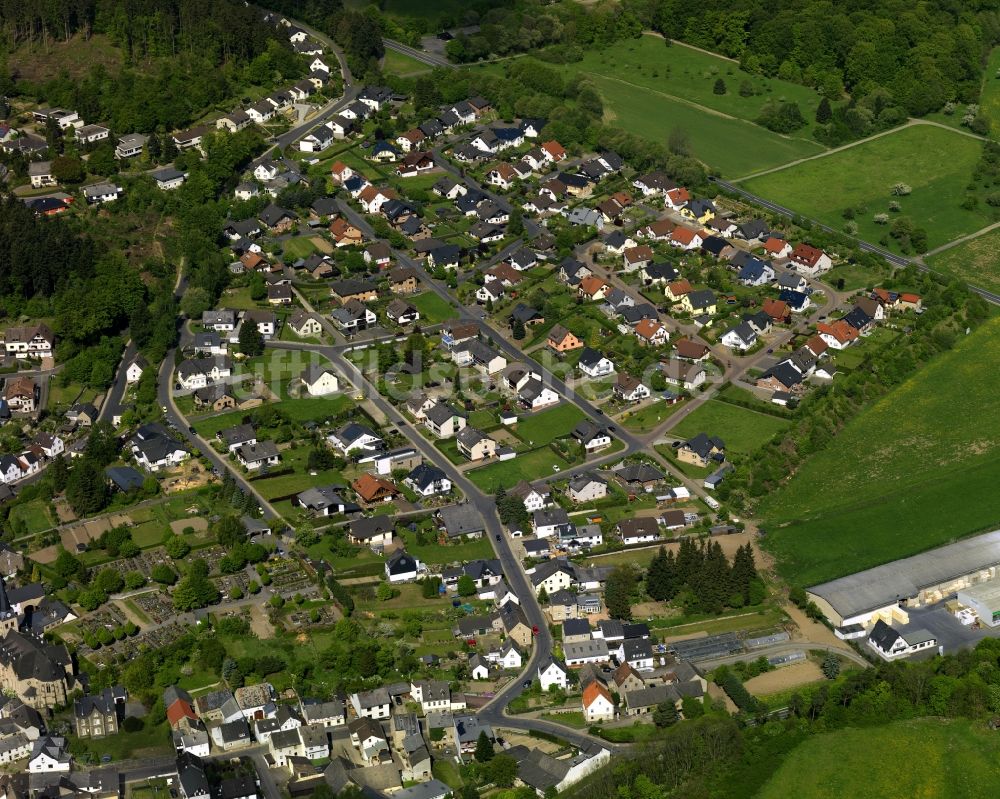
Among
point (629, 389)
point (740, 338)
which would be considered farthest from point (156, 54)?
→ point (740, 338)

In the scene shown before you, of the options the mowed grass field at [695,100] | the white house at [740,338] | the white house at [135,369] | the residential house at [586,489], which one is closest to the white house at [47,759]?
the residential house at [586,489]

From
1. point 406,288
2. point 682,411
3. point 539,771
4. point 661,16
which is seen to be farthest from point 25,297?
point 661,16

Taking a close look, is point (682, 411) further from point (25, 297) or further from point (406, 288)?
point (25, 297)

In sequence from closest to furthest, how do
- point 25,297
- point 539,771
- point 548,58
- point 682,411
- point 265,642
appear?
point 539,771, point 265,642, point 682,411, point 25,297, point 548,58

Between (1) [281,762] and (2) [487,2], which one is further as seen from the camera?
(2) [487,2]

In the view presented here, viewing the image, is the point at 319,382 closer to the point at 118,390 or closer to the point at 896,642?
the point at 118,390

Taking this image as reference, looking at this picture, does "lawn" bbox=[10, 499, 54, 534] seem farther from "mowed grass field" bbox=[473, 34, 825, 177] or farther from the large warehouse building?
"mowed grass field" bbox=[473, 34, 825, 177]
